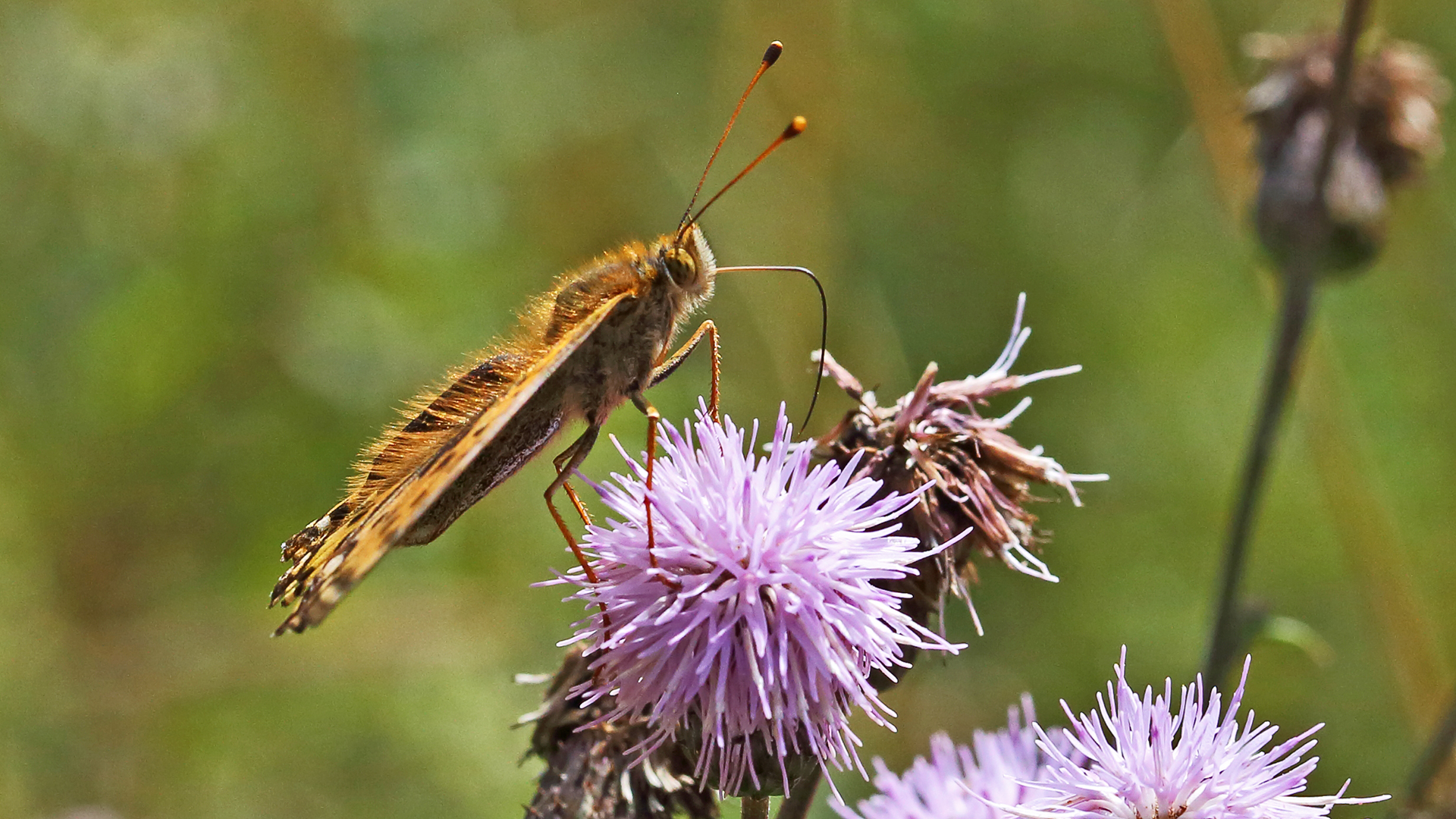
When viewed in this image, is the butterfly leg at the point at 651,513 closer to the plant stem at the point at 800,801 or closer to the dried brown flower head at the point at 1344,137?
the plant stem at the point at 800,801

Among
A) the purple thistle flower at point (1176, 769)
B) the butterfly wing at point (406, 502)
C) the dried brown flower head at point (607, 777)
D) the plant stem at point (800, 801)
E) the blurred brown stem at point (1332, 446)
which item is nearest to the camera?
the purple thistle flower at point (1176, 769)

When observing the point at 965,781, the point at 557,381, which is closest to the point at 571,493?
the point at 557,381

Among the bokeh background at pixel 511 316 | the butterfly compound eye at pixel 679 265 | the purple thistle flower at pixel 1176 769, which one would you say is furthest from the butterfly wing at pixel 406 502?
the bokeh background at pixel 511 316

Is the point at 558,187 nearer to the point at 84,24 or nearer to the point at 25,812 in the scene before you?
the point at 84,24

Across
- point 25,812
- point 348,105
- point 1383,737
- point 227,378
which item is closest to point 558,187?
point 348,105

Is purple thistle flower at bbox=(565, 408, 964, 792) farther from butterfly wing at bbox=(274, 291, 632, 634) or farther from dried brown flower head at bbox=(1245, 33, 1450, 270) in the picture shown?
dried brown flower head at bbox=(1245, 33, 1450, 270)
